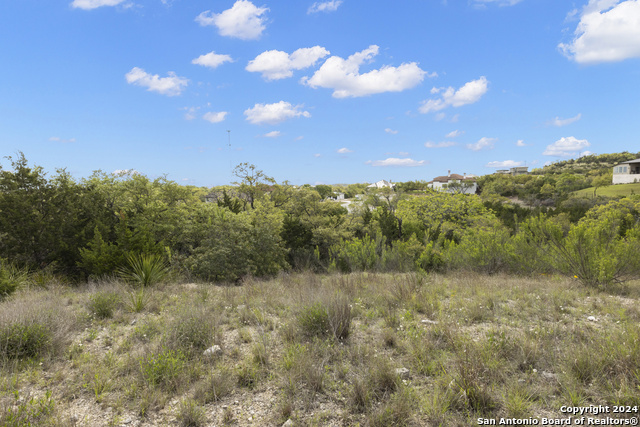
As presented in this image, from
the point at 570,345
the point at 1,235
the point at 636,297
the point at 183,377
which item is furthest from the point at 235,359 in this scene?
the point at 1,235

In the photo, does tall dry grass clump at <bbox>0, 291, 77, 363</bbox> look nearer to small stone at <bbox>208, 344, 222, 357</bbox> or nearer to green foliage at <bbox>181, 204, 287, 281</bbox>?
small stone at <bbox>208, 344, 222, 357</bbox>

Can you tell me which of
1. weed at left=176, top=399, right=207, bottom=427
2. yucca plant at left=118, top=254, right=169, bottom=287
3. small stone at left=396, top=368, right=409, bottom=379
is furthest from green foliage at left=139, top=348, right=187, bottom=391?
yucca plant at left=118, top=254, right=169, bottom=287

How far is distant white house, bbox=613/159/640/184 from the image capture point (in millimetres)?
62906

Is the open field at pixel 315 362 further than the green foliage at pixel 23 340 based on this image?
No

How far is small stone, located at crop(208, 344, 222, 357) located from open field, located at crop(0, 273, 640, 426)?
0.13 feet

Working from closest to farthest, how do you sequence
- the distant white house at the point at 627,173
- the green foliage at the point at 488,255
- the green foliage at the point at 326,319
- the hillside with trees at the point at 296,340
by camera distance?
1. the hillside with trees at the point at 296,340
2. the green foliage at the point at 326,319
3. the green foliage at the point at 488,255
4. the distant white house at the point at 627,173

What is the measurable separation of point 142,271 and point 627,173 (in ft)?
289

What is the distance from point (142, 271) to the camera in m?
7.46

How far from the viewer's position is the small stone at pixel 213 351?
3816 millimetres

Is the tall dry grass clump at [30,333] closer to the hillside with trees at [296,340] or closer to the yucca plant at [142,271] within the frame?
the hillside with trees at [296,340]

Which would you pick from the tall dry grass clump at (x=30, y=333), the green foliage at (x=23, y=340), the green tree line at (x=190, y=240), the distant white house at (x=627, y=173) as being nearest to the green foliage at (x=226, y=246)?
the green tree line at (x=190, y=240)

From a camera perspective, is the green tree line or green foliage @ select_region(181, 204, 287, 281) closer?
the green tree line

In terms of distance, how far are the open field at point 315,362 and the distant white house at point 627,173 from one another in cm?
7993

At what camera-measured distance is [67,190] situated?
10.0m
